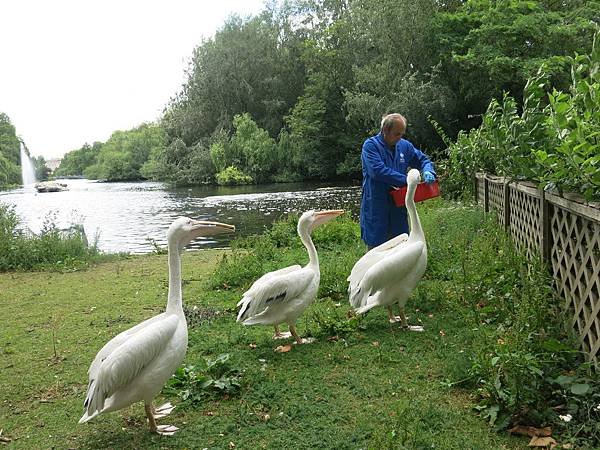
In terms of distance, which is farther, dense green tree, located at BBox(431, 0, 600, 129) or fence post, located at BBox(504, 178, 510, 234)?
dense green tree, located at BBox(431, 0, 600, 129)

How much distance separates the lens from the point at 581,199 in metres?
3.68

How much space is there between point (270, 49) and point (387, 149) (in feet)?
144

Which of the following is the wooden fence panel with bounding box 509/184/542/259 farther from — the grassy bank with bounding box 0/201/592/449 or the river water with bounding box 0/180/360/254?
the river water with bounding box 0/180/360/254

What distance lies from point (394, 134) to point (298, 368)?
273 cm

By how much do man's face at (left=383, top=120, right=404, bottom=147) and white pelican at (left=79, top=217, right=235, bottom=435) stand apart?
309 centimetres

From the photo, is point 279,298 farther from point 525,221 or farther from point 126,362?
point 525,221

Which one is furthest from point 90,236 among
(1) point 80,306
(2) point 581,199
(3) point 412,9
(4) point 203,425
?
(3) point 412,9

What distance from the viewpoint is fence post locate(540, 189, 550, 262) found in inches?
184

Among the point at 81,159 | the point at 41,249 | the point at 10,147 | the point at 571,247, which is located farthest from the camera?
the point at 81,159

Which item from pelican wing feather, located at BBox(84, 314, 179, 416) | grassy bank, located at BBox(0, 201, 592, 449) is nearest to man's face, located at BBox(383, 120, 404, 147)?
grassy bank, located at BBox(0, 201, 592, 449)

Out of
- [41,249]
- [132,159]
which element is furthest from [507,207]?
[132,159]

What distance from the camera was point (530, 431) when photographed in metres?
3.21

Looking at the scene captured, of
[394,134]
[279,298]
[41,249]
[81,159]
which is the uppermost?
[81,159]

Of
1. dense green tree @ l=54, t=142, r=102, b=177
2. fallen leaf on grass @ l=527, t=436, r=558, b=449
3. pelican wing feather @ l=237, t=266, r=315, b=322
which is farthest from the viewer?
dense green tree @ l=54, t=142, r=102, b=177
